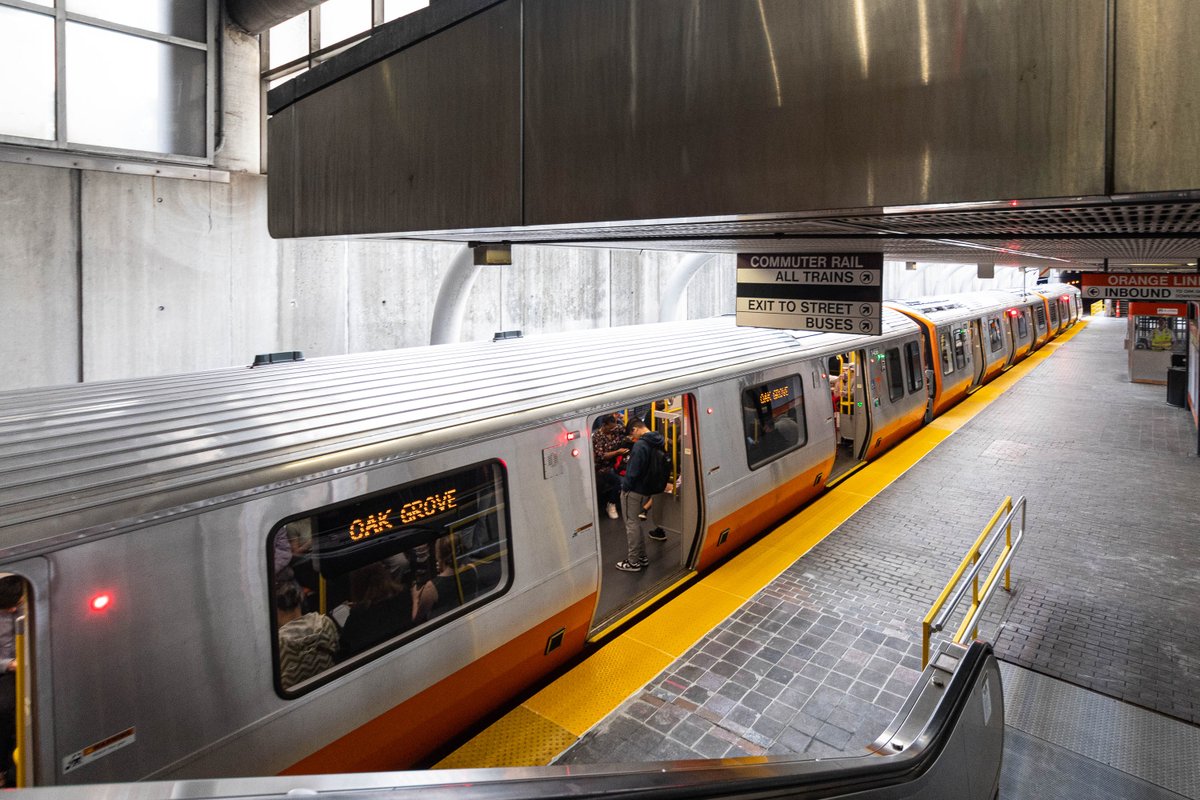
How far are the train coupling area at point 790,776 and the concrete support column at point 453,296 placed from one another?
702cm

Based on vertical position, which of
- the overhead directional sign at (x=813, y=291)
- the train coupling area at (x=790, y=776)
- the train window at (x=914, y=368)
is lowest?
the train coupling area at (x=790, y=776)

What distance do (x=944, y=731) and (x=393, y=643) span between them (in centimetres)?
274

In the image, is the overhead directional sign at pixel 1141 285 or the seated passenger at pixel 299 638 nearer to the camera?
the seated passenger at pixel 299 638

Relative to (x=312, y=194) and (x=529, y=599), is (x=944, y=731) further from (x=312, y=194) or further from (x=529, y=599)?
(x=312, y=194)

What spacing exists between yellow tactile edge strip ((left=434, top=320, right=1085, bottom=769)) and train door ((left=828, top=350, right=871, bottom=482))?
1.21 metres

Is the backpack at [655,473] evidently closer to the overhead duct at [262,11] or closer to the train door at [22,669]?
the train door at [22,669]

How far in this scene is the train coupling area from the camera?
4.78 ft

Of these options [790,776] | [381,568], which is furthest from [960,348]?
[790,776]

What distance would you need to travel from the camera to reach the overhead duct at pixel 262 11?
9.66 meters

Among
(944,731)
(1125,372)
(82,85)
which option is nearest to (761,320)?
(944,731)

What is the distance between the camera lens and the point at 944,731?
3.32 metres

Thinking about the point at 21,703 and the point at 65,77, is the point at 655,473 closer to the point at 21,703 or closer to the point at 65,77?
the point at 21,703

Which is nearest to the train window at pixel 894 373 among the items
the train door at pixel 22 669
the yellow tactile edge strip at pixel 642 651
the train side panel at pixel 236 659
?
the yellow tactile edge strip at pixel 642 651

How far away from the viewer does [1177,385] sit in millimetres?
15648
